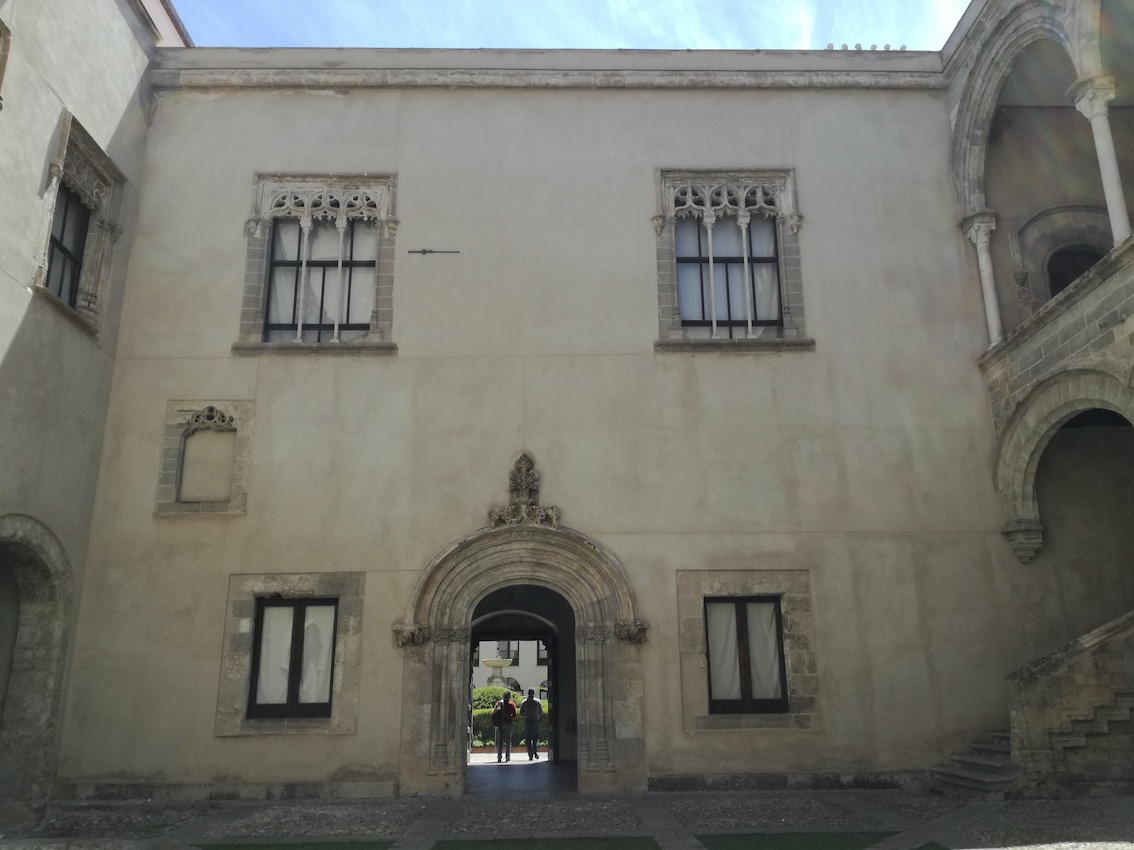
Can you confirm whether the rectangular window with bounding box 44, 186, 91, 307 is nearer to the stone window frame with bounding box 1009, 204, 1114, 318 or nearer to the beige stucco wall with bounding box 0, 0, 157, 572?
the beige stucco wall with bounding box 0, 0, 157, 572

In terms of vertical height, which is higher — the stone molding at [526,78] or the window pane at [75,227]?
the stone molding at [526,78]

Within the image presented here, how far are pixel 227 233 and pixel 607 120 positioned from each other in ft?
15.3

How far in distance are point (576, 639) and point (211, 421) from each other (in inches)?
180

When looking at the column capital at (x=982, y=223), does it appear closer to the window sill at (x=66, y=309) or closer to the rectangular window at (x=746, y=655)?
the rectangular window at (x=746, y=655)

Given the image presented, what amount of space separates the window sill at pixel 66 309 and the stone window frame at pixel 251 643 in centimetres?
296

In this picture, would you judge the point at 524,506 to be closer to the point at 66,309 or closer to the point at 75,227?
the point at 66,309

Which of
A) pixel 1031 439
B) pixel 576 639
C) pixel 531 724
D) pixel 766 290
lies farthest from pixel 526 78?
pixel 531 724

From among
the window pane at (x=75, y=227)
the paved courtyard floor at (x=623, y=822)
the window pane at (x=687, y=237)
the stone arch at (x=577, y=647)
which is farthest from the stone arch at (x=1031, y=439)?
the window pane at (x=75, y=227)

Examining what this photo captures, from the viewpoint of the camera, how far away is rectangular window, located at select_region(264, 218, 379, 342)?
10758 millimetres

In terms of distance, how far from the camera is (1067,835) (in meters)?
6.38

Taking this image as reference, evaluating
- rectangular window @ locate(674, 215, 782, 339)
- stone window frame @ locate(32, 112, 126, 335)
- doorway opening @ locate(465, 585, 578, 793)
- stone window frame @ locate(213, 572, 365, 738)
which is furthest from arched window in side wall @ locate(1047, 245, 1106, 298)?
stone window frame @ locate(32, 112, 126, 335)

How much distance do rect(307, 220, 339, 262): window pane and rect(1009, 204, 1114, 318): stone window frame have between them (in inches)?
311

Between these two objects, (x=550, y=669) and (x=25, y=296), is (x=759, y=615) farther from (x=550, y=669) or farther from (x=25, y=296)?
(x=25, y=296)

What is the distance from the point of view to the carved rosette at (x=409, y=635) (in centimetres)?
948
